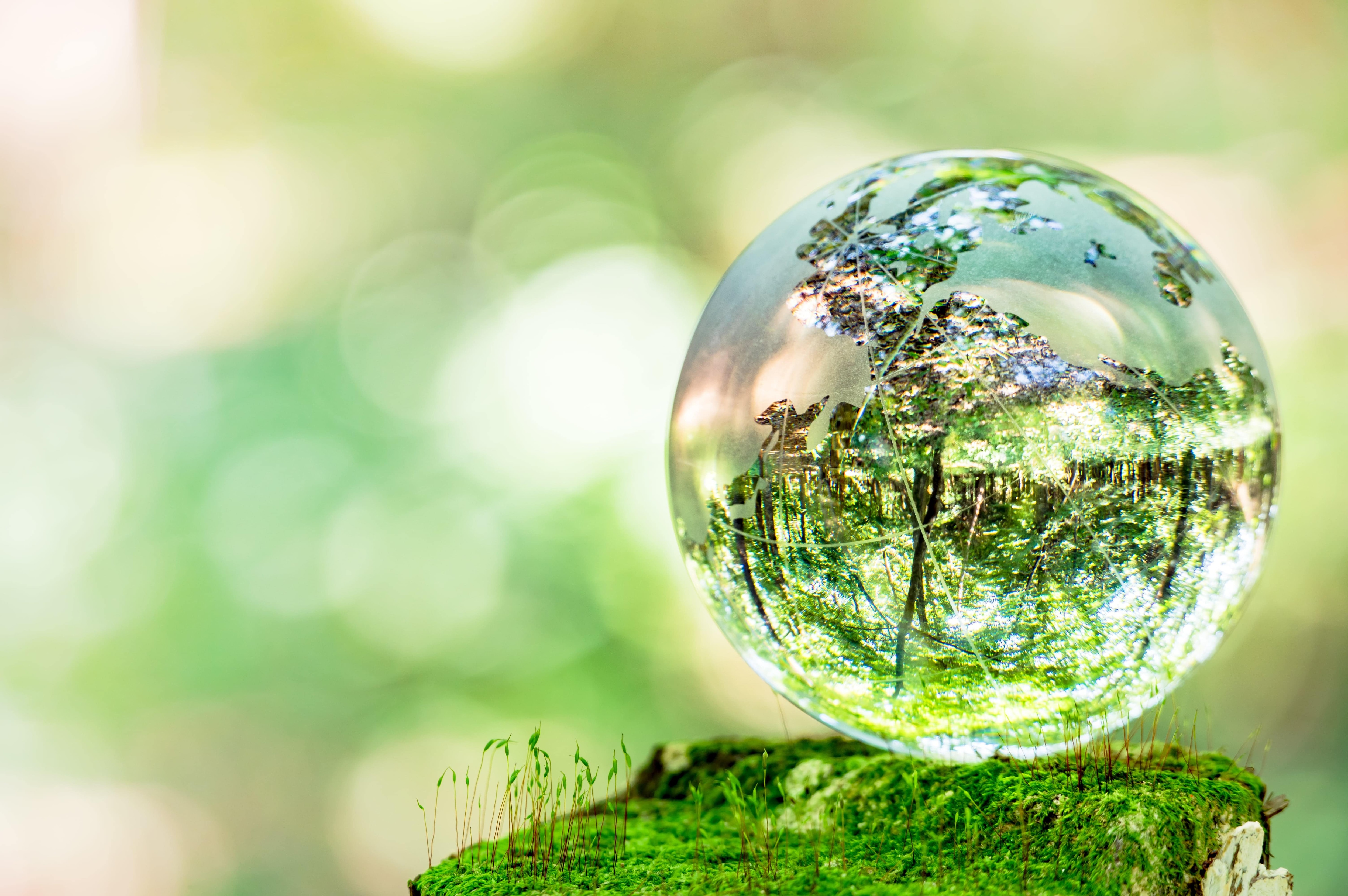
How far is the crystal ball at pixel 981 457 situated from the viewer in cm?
Answer: 202

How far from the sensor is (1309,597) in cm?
536

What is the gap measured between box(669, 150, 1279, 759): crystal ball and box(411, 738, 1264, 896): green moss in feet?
0.45

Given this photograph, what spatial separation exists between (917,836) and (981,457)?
2.73 feet

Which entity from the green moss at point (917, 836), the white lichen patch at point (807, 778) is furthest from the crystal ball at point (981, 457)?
the white lichen patch at point (807, 778)

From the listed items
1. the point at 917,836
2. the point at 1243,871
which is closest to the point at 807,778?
the point at 917,836

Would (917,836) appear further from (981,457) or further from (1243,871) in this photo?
(981,457)

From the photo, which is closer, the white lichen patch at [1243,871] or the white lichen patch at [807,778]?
the white lichen patch at [1243,871]

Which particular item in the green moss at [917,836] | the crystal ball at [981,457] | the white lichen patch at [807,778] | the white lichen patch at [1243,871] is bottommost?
the white lichen patch at [1243,871]

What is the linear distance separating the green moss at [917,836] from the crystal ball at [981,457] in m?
0.14

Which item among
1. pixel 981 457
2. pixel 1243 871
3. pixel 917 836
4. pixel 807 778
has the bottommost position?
pixel 1243 871

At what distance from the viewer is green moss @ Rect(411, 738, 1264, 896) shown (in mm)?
1984

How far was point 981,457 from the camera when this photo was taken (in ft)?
A: 6.56

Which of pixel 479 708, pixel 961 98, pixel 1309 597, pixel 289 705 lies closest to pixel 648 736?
pixel 479 708

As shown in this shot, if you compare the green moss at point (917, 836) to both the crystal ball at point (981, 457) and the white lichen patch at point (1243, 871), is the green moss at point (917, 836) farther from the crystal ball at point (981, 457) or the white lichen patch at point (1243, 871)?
the crystal ball at point (981, 457)
